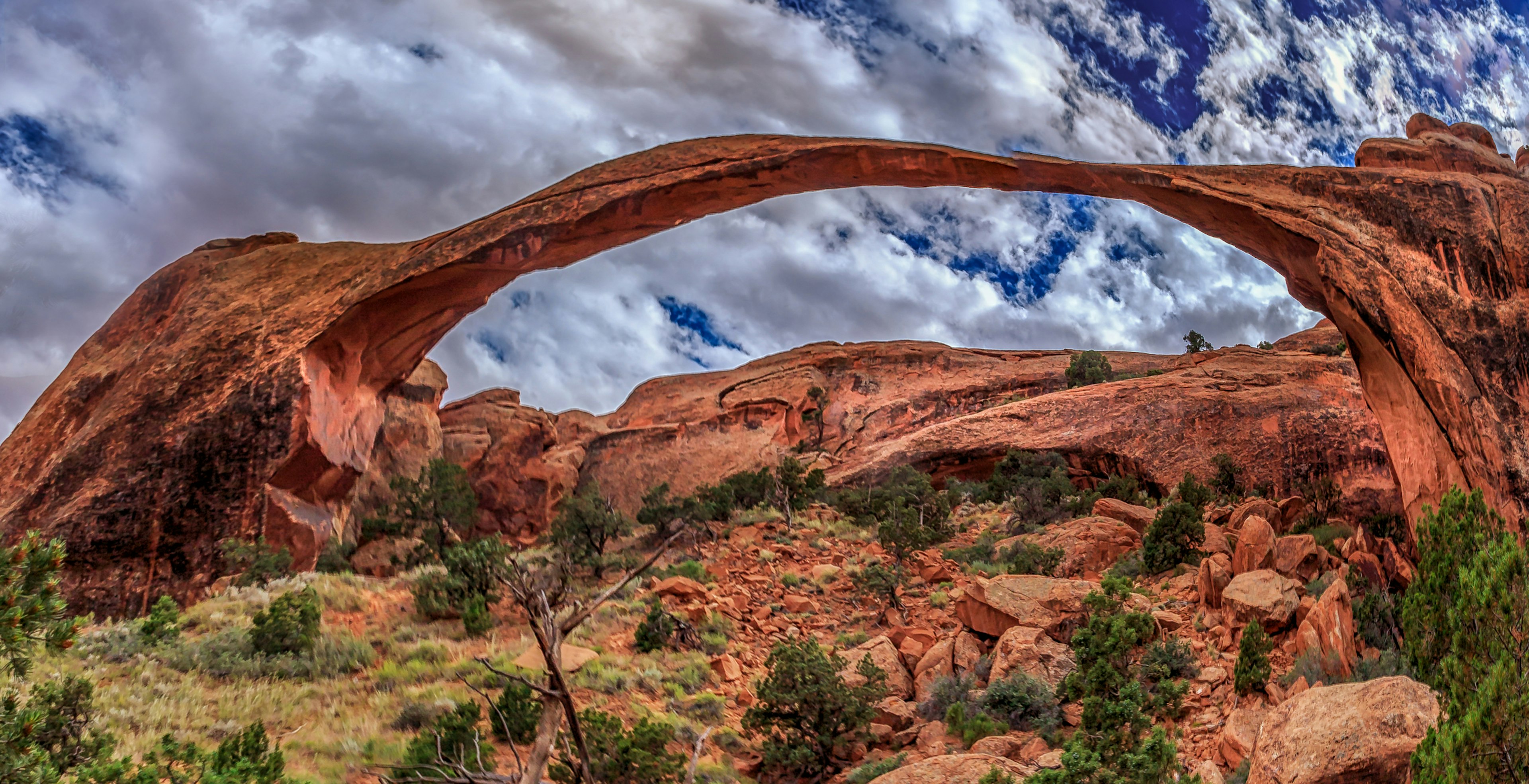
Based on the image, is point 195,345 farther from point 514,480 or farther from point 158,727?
point 514,480

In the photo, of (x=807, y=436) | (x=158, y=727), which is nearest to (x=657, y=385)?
(x=807, y=436)

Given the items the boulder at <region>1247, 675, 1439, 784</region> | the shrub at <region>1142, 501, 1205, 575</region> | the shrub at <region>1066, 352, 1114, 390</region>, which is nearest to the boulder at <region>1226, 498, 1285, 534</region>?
the shrub at <region>1142, 501, 1205, 575</region>

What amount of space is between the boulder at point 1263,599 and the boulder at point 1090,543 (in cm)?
356

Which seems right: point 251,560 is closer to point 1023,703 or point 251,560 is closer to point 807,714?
point 807,714

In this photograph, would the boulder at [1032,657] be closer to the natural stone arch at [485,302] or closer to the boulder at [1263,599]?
the boulder at [1263,599]

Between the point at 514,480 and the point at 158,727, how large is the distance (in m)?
22.6

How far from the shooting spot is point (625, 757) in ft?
24.5

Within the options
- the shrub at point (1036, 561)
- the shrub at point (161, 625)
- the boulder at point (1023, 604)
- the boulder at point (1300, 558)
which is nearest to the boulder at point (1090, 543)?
the shrub at point (1036, 561)

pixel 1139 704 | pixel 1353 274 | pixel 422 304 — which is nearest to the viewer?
pixel 1139 704

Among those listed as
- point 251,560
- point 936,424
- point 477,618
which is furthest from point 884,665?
point 936,424

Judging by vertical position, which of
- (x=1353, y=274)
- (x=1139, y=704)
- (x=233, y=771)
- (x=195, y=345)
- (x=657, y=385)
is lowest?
(x=1139, y=704)

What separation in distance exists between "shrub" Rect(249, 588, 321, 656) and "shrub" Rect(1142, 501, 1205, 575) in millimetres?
10869

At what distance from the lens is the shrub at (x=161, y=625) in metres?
9.85

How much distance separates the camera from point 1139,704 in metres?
7.48
